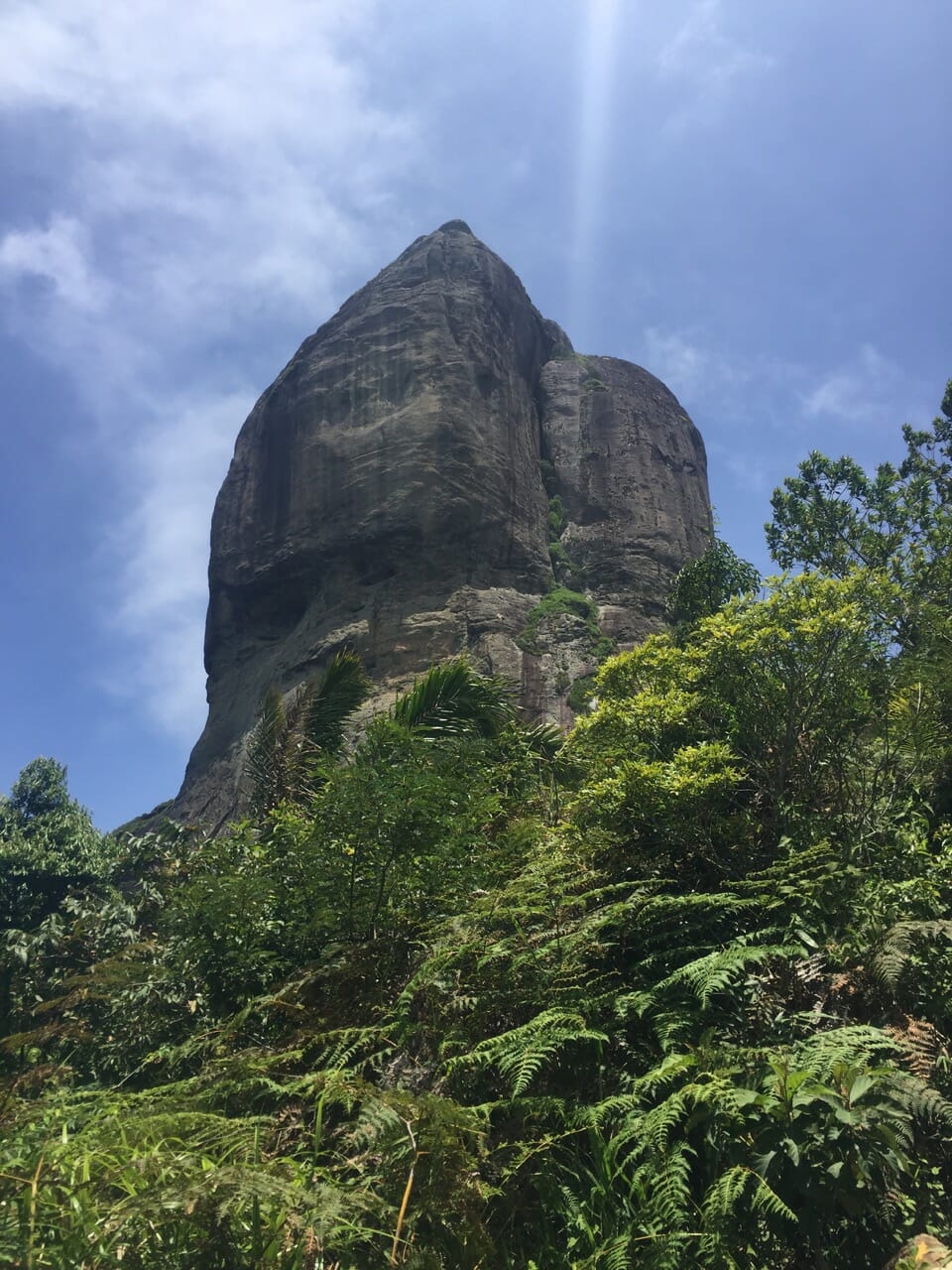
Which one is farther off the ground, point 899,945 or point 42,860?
point 42,860

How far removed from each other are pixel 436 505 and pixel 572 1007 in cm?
2903

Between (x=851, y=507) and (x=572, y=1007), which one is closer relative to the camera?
(x=572, y=1007)

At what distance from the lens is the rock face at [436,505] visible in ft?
102

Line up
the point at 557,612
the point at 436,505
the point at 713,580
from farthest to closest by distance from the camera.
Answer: the point at 436,505 < the point at 557,612 < the point at 713,580

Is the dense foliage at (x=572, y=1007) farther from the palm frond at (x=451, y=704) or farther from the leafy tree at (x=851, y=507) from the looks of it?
the leafy tree at (x=851, y=507)

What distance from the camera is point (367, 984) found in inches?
188

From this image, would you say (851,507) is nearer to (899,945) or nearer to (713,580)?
(713,580)

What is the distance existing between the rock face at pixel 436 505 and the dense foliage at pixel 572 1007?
69.6 feet

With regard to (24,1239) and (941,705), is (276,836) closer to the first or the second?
(24,1239)

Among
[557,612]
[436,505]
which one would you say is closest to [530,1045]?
[557,612]

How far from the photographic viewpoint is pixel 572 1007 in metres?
3.96

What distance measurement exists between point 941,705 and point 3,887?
17.7 m

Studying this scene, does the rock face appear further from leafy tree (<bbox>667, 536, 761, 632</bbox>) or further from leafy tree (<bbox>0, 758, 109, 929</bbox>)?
leafy tree (<bbox>667, 536, 761, 632</bbox>)

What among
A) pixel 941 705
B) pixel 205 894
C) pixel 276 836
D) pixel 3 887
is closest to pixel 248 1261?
pixel 205 894
